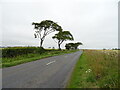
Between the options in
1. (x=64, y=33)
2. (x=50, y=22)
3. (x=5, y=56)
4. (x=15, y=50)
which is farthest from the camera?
(x=64, y=33)

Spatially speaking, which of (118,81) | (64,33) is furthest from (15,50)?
(64,33)

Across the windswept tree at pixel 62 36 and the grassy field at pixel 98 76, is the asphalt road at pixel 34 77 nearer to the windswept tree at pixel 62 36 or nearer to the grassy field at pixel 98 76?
the grassy field at pixel 98 76

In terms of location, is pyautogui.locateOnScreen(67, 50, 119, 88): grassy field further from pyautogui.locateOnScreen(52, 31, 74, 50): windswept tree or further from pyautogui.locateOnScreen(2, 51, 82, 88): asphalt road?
pyautogui.locateOnScreen(52, 31, 74, 50): windswept tree

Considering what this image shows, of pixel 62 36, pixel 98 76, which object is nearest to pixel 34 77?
pixel 98 76

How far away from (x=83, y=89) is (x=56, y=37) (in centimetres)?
5108

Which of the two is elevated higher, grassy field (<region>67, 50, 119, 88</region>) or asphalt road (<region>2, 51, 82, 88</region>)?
grassy field (<region>67, 50, 119, 88</region>)

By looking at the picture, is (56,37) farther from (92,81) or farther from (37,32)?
(92,81)

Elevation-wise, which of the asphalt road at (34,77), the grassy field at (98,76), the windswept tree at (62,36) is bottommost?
the asphalt road at (34,77)

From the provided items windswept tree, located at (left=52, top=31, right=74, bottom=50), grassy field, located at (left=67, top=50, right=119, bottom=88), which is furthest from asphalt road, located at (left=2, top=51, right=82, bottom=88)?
windswept tree, located at (left=52, top=31, right=74, bottom=50)

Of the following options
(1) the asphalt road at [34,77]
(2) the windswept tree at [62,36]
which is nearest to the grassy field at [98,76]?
(1) the asphalt road at [34,77]

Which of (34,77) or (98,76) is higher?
(98,76)

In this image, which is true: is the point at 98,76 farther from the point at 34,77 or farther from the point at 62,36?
the point at 62,36

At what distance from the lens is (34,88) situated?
4.93 metres

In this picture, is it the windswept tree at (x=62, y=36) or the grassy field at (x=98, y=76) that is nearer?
the grassy field at (x=98, y=76)
